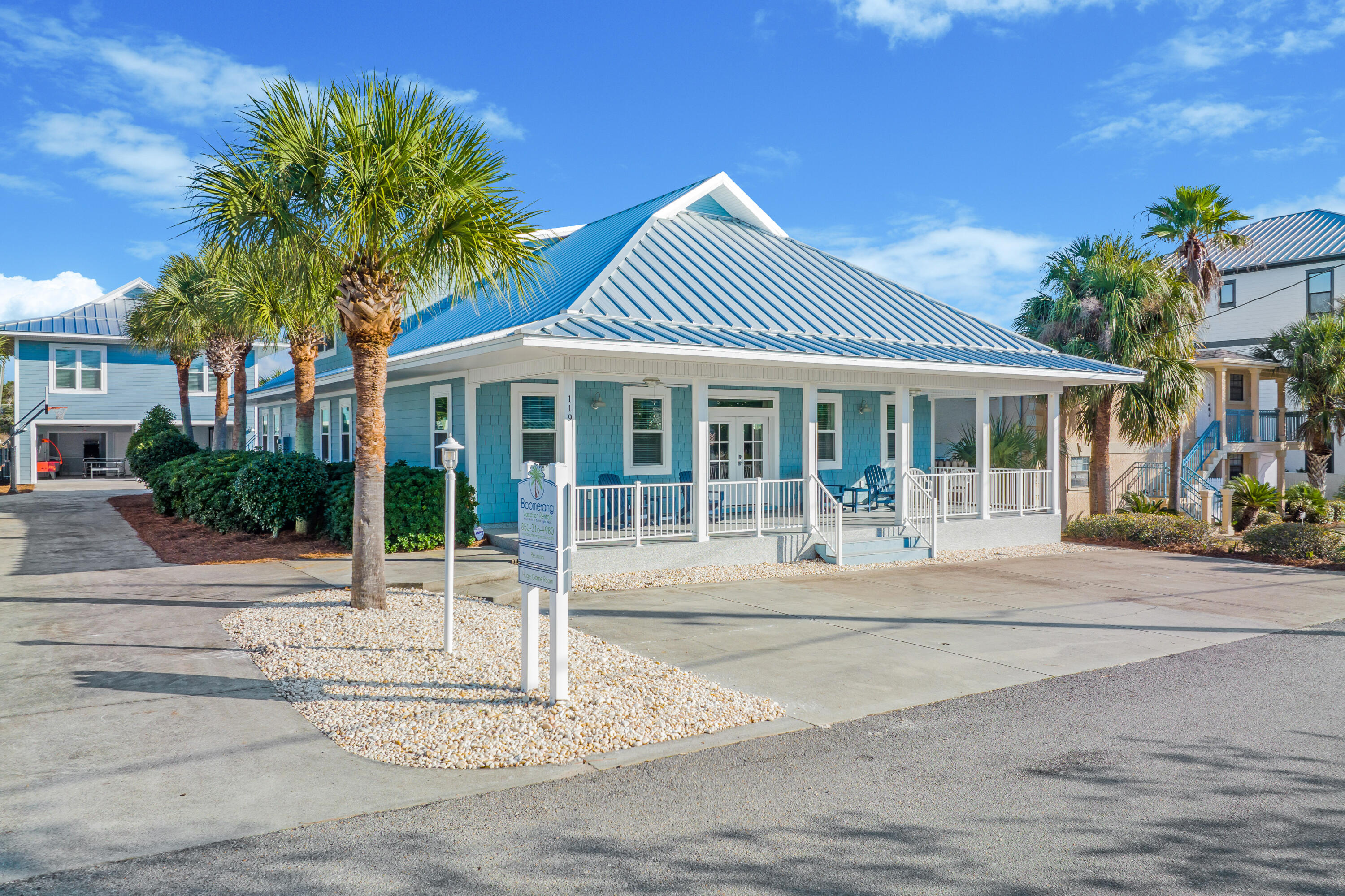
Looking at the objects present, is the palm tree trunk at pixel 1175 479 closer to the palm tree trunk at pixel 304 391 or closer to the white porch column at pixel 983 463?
the white porch column at pixel 983 463

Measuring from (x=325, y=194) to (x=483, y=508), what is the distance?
7506mm

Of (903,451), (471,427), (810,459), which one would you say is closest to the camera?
(810,459)

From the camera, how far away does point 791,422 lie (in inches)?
709

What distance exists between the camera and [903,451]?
15.3 metres

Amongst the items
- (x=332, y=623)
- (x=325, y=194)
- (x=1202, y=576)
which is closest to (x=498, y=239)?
(x=325, y=194)

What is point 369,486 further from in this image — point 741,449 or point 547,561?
point 741,449

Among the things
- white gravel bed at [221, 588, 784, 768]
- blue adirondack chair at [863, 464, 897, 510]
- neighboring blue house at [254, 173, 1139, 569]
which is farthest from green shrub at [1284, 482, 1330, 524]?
white gravel bed at [221, 588, 784, 768]

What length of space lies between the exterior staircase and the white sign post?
820 cm

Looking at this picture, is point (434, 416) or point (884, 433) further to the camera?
point (884, 433)

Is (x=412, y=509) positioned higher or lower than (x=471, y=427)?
lower

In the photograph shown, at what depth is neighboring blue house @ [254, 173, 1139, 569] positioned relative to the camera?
42.6 feet

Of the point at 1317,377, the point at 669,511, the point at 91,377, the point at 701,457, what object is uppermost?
the point at 91,377

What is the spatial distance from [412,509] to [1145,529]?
13.6m

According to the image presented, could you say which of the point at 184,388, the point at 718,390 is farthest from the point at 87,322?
the point at 718,390
